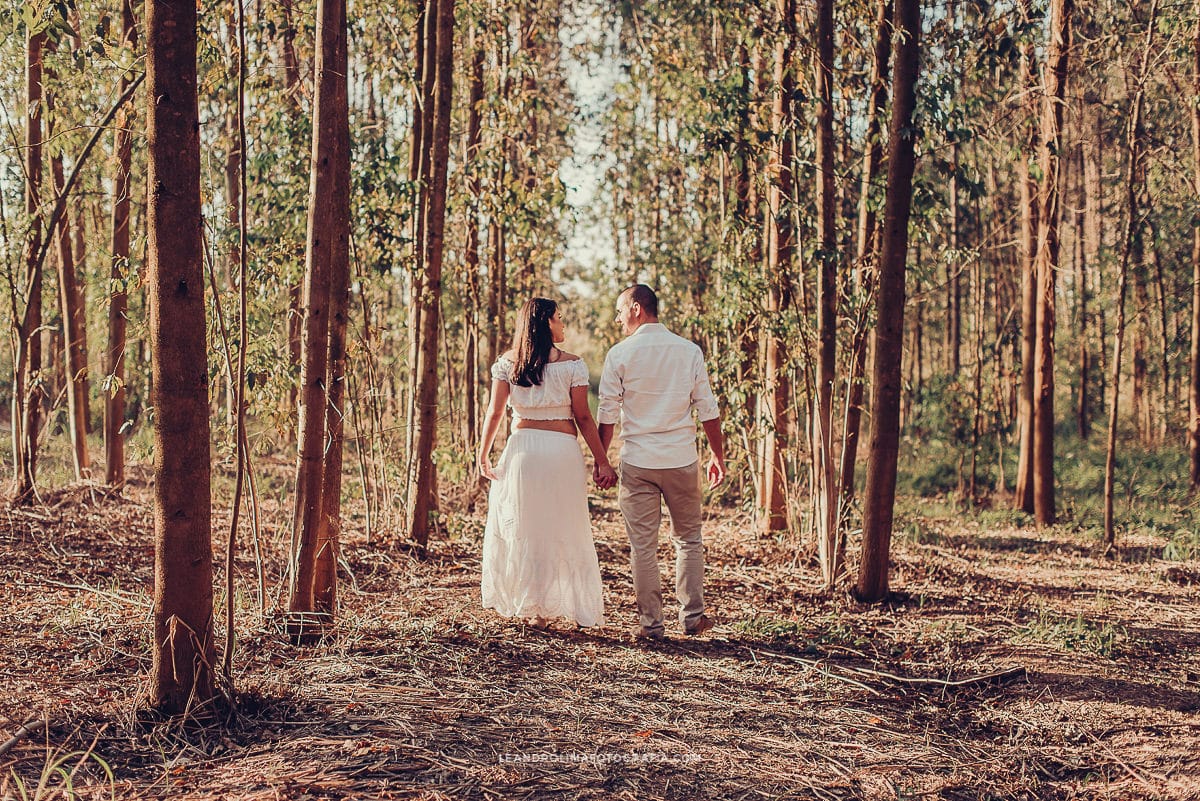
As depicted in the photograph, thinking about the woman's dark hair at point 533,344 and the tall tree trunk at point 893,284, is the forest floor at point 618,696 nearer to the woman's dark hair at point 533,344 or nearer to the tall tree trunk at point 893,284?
the tall tree trunk at point 893,284

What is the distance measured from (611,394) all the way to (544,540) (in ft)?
3.12

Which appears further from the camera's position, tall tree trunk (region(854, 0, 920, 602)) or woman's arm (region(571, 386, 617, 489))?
tall tree trunk (region(854, 0, 920, 602))

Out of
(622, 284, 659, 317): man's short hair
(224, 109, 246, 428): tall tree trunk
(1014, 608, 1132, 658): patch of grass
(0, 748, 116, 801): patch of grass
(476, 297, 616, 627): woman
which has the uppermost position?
(224, 109, 246, 428): tall tree trunk

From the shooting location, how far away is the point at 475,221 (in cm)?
1017

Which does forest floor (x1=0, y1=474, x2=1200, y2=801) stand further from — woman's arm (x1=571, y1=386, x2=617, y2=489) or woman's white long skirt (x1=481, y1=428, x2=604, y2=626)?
woman's arm (x1=571, y1=386, x2=617, y2=489)

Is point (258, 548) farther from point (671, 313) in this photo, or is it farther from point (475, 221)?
point (671, 313)

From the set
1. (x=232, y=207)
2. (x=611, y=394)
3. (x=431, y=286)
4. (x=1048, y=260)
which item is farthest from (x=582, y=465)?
(x=1048, y=260)

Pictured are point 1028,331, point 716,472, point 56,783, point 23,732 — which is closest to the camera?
point 56,783

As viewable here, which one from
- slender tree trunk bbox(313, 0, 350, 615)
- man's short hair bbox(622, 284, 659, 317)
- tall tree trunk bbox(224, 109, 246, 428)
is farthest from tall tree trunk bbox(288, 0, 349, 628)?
man's short hair bbox(622, 284, 659, 317)

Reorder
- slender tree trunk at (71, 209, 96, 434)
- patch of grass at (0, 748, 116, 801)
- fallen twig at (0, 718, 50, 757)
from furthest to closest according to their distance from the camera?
slender tree trunk at (71, 209, 96, 434) < fallen twig at (0, 718, 50, 757) < patch of grass at (0, 748, 116, 801)

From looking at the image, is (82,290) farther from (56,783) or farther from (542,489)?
(56,783)

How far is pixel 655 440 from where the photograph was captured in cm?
582

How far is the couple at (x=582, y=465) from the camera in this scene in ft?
19.0

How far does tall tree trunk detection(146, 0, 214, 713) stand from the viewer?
354 centimetres
